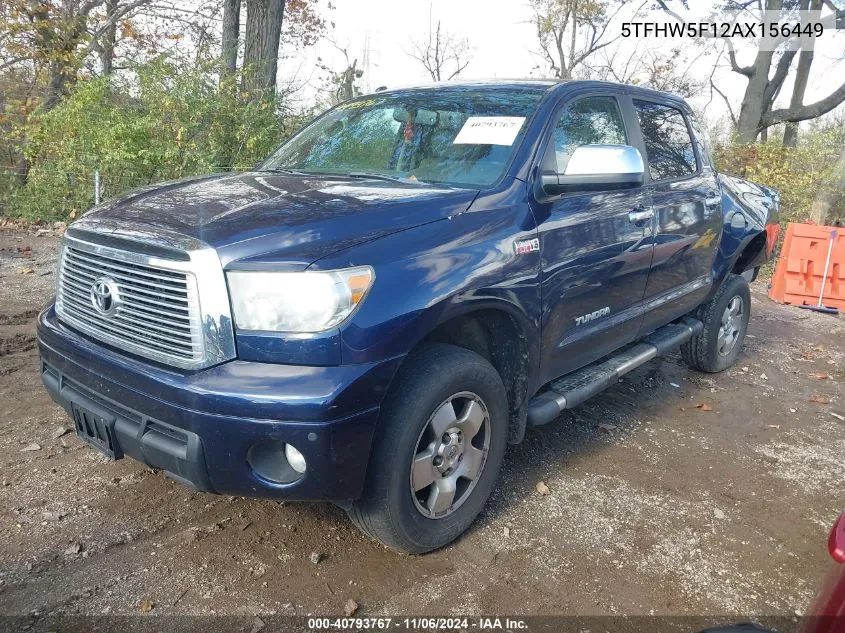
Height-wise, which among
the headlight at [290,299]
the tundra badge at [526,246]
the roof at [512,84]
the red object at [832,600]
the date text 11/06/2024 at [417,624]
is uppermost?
the roof at [512,84]

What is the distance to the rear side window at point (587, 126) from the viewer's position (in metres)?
3.30

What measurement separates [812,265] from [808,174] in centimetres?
360

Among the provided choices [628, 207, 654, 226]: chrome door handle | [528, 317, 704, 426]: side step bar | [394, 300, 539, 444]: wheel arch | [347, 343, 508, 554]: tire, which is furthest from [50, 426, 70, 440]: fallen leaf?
[628, 207, 654, 226]: chrome door handle

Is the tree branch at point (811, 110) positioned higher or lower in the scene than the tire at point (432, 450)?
higher

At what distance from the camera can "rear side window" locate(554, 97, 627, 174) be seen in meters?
3.30

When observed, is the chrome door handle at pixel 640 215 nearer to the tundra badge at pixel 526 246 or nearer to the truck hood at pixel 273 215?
the tundra badge at pixel 526 246

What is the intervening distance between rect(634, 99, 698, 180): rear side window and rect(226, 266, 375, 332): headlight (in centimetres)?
263

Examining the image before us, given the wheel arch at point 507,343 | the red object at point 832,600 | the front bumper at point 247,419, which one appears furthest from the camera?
the wheel arch at point 507,343

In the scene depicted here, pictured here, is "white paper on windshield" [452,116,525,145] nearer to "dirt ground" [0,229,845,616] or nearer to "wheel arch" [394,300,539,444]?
"wheel arch" [394,300,539,444]

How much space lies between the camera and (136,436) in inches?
92.0

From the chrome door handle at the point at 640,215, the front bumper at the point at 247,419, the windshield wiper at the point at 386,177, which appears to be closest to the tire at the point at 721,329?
the chrome door handle at the point at 640,215

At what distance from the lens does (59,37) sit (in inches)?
506

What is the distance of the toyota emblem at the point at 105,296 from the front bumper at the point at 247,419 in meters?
0.21

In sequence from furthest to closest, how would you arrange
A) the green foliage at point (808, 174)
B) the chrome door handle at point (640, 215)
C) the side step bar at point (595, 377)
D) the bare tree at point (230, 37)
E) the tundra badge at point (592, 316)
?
the green foliage at point (808, 174), the bare tree at point (230, 37), the chrome door handle at point (640, 215), the tundra badge at point (592, 316), the side step bar at point (595, 377)
